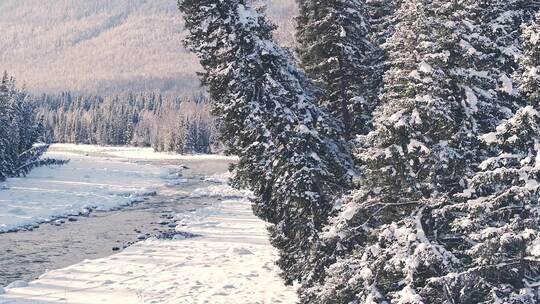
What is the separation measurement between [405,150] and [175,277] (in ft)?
51.1

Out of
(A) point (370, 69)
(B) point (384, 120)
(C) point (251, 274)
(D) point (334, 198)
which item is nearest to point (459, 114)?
(B) point (384, 120)

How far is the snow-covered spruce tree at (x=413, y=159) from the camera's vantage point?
12.5 m

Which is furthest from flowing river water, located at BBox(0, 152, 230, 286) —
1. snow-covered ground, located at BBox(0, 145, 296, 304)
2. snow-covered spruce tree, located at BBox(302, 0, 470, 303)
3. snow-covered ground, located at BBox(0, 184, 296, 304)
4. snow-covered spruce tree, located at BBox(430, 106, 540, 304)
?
snow-covered spruce tree, located at BBox(430, 106, 540, 304)

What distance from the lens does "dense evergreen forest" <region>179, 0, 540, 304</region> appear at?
448 inches

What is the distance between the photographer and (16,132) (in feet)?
222

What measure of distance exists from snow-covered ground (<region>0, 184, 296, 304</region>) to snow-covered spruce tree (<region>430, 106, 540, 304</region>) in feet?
33.5

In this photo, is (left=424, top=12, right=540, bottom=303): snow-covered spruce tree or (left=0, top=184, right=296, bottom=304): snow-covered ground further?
(left=0, top=184, right=296, bottom=304): snow-covered ground

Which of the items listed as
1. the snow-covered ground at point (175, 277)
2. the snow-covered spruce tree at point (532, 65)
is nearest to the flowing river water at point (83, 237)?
the snow-covered ground at point (175, 277)

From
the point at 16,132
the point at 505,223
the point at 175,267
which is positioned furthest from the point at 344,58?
the point at 16,132

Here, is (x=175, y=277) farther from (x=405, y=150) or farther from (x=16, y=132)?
(x=16, y=132)

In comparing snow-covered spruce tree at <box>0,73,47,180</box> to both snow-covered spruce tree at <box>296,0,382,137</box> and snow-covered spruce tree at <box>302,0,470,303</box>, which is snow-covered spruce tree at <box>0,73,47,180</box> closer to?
snow-covered spruce tree at <box>296,0,382,137</box>

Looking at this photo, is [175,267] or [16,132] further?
[16,132]

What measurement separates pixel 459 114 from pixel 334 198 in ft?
18.0

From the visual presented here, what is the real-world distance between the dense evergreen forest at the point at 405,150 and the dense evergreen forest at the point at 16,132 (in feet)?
172
